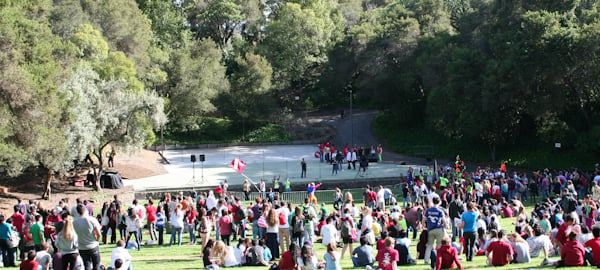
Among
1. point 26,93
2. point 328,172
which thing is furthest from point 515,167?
point 26,93

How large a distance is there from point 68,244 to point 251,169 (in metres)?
29.7

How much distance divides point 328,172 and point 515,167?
12.2m

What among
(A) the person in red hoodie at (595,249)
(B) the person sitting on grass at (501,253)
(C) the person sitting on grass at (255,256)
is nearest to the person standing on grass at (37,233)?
(C) the person sitting on grass at (255,256)

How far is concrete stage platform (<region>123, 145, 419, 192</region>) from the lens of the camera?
36.2m

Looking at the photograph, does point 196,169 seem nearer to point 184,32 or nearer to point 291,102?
point 291,102

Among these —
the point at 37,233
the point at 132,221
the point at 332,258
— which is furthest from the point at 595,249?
the point at 37,233

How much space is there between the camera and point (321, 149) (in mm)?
43656

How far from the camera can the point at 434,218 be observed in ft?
45.2

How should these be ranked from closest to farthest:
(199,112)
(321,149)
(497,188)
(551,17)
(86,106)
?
(497,188), (86,106), (551,17), (321,149), (199,112)

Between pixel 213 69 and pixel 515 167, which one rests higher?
pixel 213 69

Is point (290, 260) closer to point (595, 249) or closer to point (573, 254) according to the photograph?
point (573, 254)

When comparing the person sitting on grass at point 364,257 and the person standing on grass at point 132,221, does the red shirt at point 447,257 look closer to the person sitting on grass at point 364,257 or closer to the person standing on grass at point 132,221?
the person sitting on grass at point 364,257

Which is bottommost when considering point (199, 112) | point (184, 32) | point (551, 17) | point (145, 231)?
point (145, 231)

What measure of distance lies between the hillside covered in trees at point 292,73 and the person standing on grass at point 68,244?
15162mm
